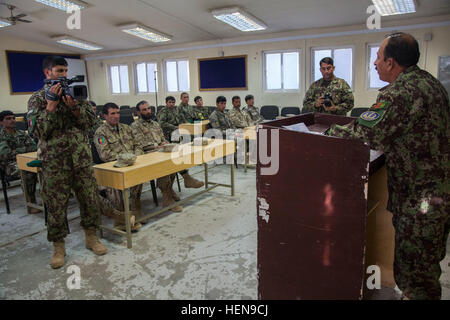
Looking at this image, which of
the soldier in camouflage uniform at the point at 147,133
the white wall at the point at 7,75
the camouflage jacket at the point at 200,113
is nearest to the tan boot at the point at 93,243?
the soldier in camouflage uniform at the point at 147,133

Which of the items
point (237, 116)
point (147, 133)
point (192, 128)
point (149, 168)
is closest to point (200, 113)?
point (192, 128)

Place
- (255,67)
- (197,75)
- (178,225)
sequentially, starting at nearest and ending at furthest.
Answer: (178,225), (255,67), (197,75)

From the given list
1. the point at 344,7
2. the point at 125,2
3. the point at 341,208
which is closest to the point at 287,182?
the point at 341,208

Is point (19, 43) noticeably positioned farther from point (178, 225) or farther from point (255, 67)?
point (178, 225)

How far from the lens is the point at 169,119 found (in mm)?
6098

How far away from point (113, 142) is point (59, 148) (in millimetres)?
880

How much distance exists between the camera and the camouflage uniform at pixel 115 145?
3164 millimetres

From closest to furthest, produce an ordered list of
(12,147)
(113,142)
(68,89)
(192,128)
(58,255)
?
(68,89) < (58,255) < (113,142) < (12,147) < (192,128)

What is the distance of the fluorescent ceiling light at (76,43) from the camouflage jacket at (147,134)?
7095 mm

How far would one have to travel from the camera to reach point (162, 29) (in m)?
8.16

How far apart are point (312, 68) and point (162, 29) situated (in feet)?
13.1

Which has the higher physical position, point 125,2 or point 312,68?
point 125,2

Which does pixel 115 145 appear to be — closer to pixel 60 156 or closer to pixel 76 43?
pixel 60 156

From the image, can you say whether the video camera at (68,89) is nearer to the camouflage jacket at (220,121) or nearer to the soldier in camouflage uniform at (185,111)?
the camouflage jacket at (220,121)
